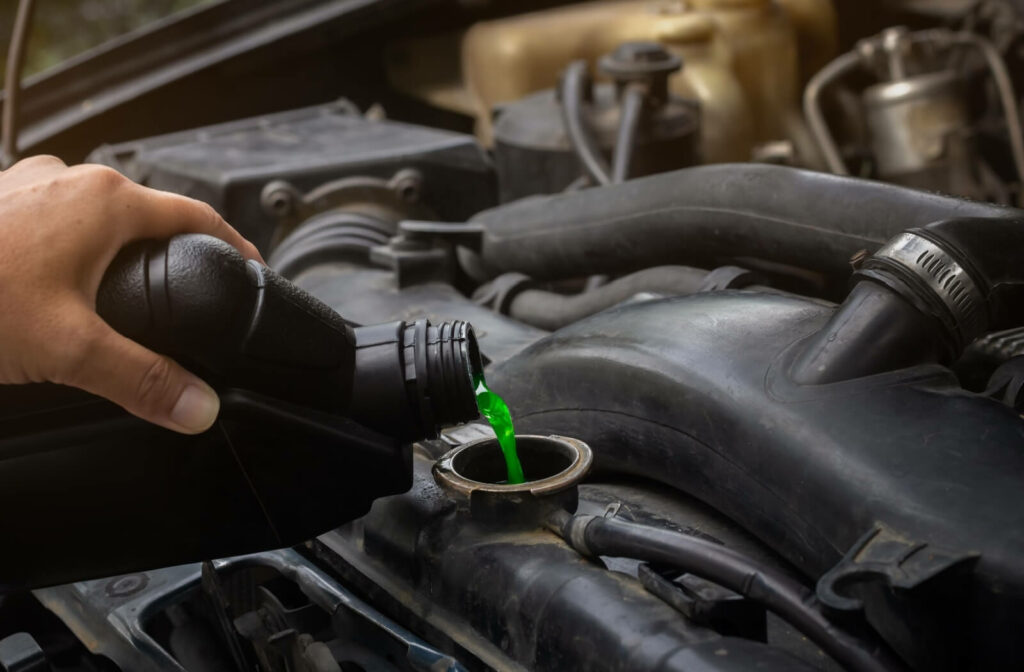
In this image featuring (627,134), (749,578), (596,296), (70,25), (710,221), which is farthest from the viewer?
(70,25)

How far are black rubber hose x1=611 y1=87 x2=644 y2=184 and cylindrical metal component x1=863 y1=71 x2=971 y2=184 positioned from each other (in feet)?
1.74

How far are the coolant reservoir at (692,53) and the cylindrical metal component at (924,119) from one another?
194mm

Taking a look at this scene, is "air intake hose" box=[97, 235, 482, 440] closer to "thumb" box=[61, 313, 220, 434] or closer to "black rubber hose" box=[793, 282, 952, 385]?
"thumb" box=[61, 313, 220, 434]

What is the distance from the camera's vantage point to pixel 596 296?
50.4 inches

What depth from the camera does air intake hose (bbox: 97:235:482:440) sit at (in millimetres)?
734

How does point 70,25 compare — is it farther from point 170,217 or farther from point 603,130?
point 170,217

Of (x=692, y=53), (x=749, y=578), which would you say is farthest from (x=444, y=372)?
(x=692, y=53)

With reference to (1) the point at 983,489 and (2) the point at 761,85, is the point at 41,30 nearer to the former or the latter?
(2) the point at 761,85

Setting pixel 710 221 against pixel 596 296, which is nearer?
pixel 710 221

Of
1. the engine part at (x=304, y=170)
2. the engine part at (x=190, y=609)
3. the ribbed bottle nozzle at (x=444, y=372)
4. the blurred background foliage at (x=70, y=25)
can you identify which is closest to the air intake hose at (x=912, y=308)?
the ribbed bottle nozzle at (x=444, y=372)

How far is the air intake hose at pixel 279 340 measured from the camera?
0.73 m

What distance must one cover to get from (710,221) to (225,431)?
59cm

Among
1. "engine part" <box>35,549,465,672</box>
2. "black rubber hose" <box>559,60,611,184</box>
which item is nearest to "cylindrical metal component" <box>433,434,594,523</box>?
"engine part" <box>35,549,465,672</box>

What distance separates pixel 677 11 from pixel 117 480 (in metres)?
1.49
